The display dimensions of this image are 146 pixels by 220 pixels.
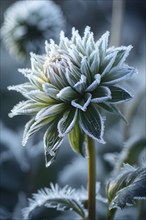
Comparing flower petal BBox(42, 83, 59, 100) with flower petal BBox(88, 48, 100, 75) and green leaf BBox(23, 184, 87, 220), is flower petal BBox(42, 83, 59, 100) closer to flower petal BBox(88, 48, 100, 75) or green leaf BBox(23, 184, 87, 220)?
flower petal BBox(88, 48, 100, 75)

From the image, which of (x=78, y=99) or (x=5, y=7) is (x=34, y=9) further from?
(x=5, y=7)

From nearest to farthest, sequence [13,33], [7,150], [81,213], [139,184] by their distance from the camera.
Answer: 1. [139,184]
2. [81,213]
3. [7,150]
4. [13,33]

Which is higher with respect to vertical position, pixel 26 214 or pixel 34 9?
pixel 34 9

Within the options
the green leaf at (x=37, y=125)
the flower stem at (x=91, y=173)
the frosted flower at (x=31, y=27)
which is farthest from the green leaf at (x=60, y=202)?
the frosted flower at (x=31, y=27)

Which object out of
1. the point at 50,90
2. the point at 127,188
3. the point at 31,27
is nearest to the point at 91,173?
the point at 127,188

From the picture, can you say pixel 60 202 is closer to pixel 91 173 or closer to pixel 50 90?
pixel 91 173

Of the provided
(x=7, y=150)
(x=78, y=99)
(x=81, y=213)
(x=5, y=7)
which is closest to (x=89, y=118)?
(x=78, y=99)

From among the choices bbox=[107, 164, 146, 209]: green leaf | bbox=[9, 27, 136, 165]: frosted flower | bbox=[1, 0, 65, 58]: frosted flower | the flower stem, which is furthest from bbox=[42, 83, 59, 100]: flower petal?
bbox=[1, 0, 65, 58]: frosted flower
